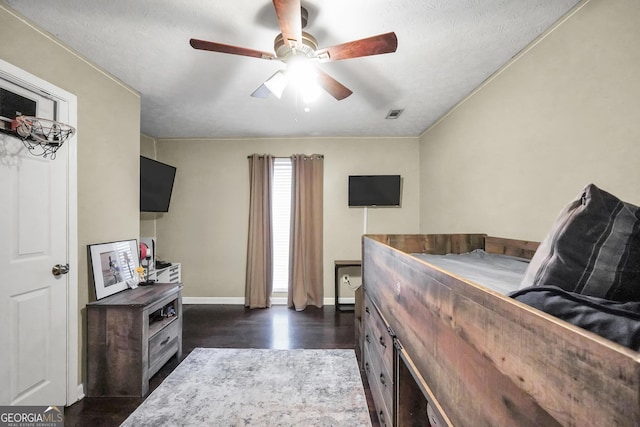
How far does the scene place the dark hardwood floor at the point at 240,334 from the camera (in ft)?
5.83

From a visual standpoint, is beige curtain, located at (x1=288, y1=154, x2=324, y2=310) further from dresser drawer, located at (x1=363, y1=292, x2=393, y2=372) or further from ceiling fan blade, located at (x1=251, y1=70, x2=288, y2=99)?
ceiling fan blade, located at (x1=251, y1=70, x2=288, y2=99)

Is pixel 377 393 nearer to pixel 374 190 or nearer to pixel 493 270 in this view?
pixel 493 270

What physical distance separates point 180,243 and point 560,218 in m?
4.34

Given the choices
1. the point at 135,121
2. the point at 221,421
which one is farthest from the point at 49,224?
the point at 221,421

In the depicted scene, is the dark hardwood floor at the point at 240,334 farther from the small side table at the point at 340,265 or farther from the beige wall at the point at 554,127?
the beige wall at the point at 554,127

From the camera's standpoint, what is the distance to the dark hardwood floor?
178 cm

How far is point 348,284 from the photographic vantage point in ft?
13.0

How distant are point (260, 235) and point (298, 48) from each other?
2.80 metres

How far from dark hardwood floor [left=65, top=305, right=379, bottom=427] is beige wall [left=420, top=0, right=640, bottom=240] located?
1.82 meters

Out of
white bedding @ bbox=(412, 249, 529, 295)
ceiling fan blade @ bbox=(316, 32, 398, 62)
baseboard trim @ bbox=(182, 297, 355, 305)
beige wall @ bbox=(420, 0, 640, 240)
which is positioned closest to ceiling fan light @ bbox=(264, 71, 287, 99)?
ceiling fan blade @ bbox=(316, 32, 398, 62)

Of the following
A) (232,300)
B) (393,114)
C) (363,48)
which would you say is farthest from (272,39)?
(232,300)

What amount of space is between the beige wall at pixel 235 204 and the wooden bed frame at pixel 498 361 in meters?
2.72

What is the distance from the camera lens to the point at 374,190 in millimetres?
3895

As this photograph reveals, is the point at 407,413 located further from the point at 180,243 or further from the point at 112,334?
the point at 180,243
